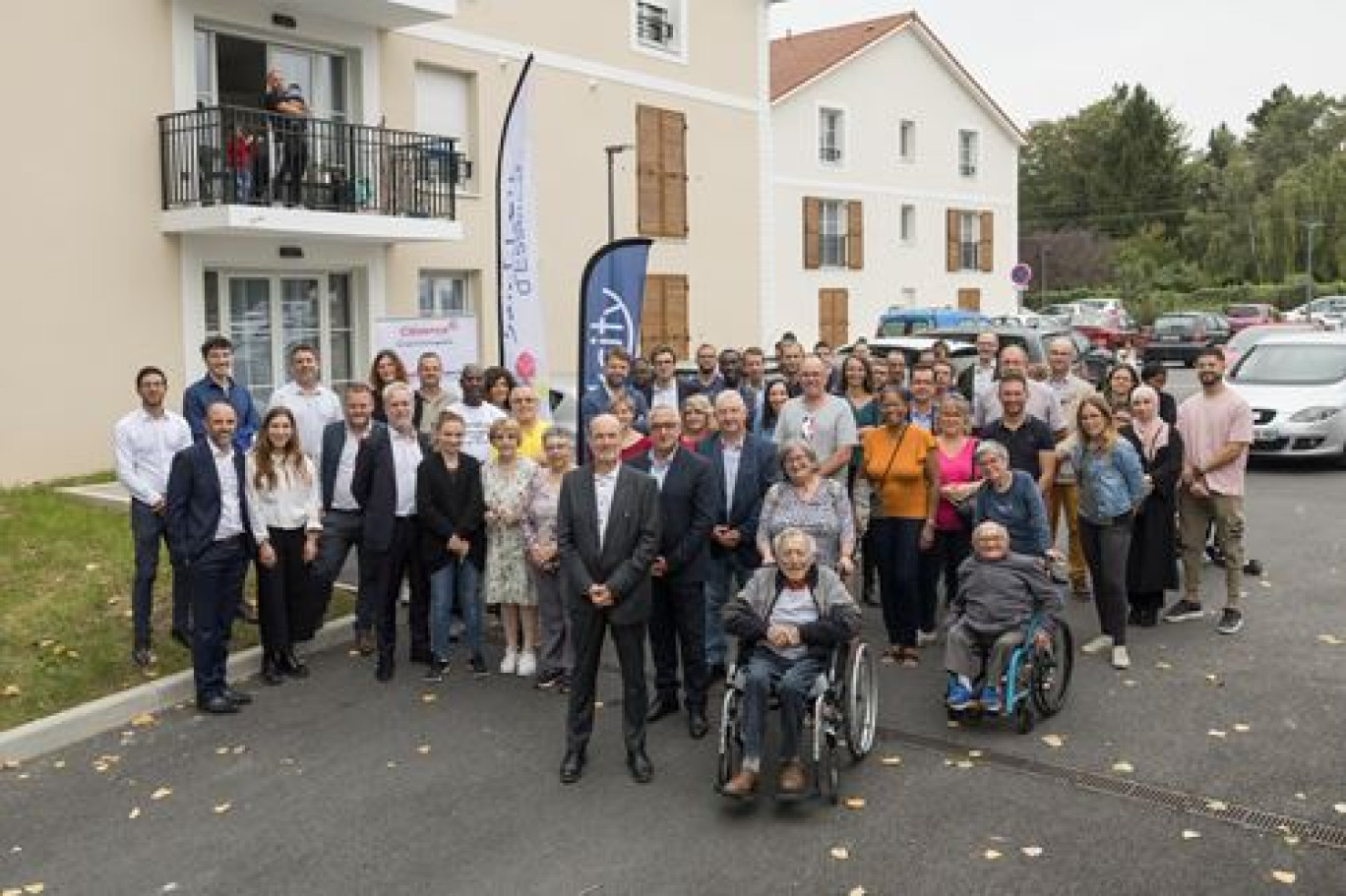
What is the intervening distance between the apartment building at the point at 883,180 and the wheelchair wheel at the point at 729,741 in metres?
23.6

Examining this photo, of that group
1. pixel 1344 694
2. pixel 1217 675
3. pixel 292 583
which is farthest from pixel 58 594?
pixel 1344 694

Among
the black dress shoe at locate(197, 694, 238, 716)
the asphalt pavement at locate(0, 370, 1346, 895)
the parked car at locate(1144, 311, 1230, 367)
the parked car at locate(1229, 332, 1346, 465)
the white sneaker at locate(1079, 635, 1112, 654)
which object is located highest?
the parked car at locate(1144, 311, 1230, 367)

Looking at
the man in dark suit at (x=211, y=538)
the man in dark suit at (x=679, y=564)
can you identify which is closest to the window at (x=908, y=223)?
the man in dark suit at (x=679, y=564)

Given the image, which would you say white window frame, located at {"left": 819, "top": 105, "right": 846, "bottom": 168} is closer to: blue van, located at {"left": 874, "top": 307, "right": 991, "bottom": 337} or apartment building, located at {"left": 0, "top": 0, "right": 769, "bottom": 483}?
apartment building, located at {"left": 0, "top": 0, "right": 769, "bottom": 483}

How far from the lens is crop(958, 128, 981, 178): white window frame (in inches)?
1458

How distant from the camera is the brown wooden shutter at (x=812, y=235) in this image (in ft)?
102

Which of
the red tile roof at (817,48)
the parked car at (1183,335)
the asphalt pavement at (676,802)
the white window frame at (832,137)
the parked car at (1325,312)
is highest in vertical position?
the red tile roof at (817,48)

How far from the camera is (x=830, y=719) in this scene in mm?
5973

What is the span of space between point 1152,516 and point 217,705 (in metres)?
6.33

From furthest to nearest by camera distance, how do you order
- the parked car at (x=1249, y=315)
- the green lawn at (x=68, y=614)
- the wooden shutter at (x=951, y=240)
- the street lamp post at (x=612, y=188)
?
the parked car at (x=1249, y=315), the wooden shutter at (x=951, y=240), the street lamp post at (x=612, y=188), the green lawn at (x=68, y=614)

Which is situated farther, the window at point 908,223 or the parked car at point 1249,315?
the parked car at point 1249,315

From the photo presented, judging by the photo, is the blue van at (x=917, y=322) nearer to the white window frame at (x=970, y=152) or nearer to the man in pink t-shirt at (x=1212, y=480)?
the man in pink t-shirt at (x=1212, y=480)

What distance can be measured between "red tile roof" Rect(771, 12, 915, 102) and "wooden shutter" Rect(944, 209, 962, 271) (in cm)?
546

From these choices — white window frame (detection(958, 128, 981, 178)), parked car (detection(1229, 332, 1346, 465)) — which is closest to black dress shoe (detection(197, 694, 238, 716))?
parked car (detection(1229, 332, 1346, 465))
